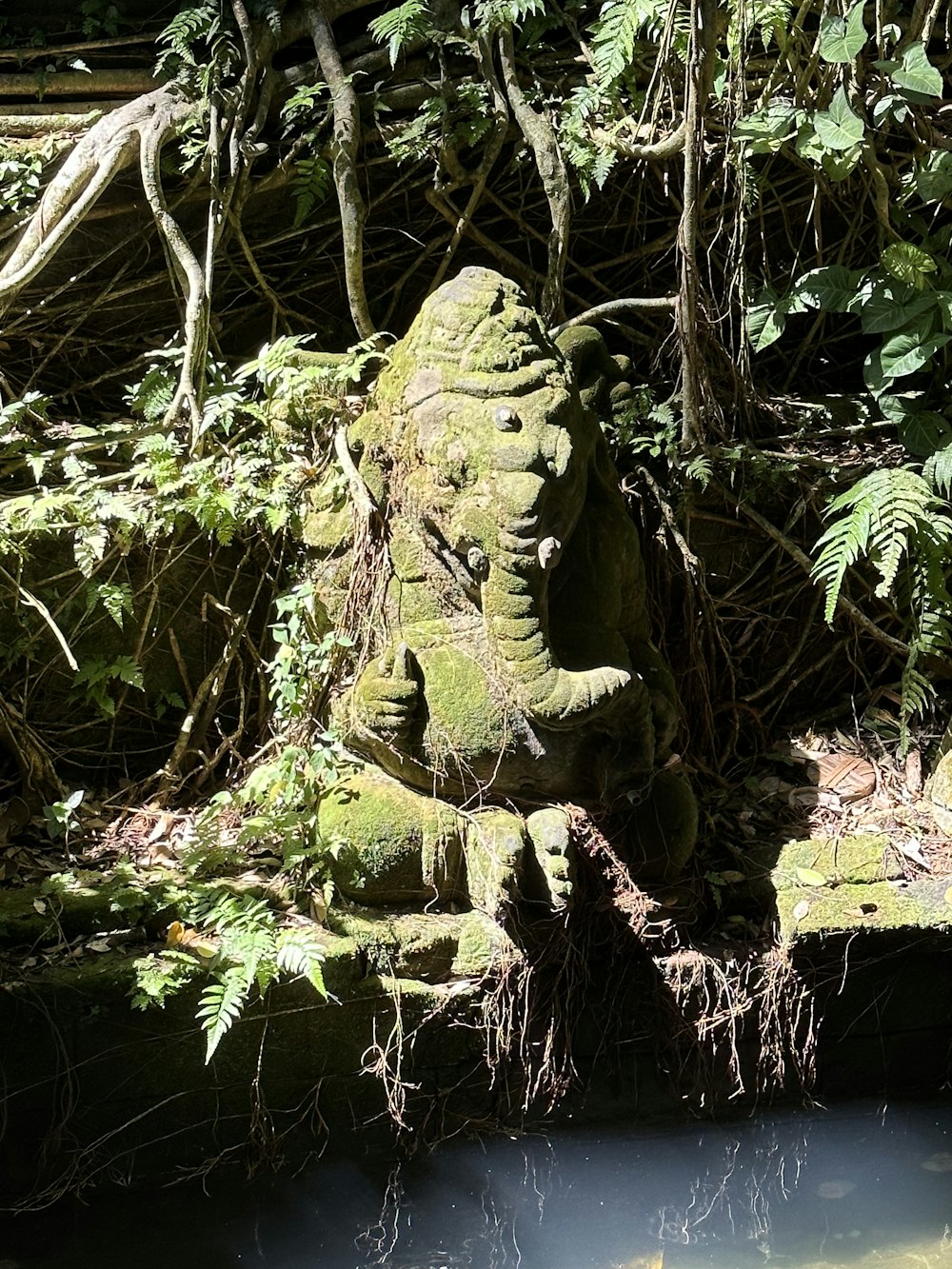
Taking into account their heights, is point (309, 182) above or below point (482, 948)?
above

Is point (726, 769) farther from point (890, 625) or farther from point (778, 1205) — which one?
point (778, 1205)

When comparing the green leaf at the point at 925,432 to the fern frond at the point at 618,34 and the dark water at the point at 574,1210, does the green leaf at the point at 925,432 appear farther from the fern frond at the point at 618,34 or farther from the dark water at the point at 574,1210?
the dark water at the point at 574,1210

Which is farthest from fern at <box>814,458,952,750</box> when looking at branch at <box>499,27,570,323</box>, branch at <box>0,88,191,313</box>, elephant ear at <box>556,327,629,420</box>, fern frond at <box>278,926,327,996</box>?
branch at <box>0,88,191,313</box>

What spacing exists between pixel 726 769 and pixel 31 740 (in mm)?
2693

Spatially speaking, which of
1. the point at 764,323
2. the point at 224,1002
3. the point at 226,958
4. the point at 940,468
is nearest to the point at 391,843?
the point at 226,958

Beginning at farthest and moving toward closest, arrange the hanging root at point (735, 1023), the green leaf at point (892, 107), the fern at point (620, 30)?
1. the fern at point (620, 30)
2. the green leaf at point (892, 107)
3. the hanging root at point (735, 1023)

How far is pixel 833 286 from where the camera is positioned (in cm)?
466

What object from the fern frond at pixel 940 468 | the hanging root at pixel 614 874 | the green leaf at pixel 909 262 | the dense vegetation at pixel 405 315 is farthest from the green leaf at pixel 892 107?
the hanging root at pixel 614 874

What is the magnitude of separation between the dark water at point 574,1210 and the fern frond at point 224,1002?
63 cm

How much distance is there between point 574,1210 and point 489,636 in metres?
1.80

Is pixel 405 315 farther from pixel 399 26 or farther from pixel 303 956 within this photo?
pixel 303 956

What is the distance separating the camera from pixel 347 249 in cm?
496

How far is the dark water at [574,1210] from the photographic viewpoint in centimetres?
362

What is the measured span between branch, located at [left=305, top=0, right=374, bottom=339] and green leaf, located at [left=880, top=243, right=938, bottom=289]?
6.70 feet
